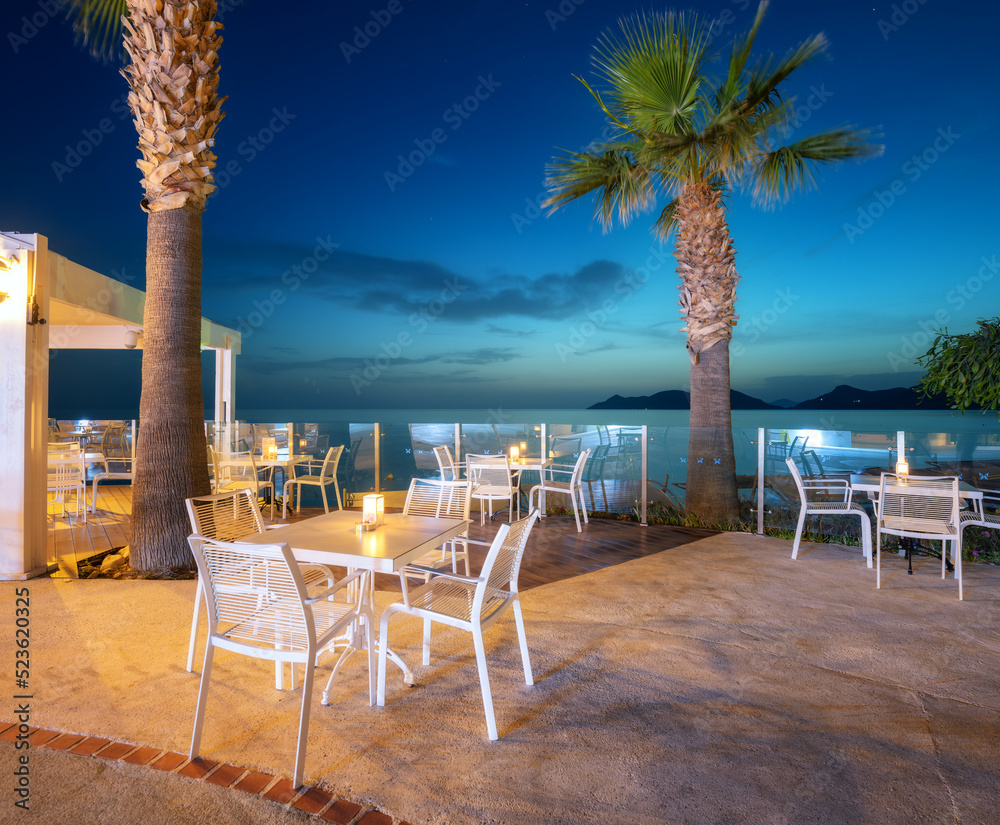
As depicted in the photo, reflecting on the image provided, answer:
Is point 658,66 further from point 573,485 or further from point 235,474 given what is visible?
point 235,474

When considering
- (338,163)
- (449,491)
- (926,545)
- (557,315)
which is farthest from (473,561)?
(557,315)

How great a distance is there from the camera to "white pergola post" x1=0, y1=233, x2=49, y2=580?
14.2 feet

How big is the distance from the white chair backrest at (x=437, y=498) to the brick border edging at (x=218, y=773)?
6.66 ft

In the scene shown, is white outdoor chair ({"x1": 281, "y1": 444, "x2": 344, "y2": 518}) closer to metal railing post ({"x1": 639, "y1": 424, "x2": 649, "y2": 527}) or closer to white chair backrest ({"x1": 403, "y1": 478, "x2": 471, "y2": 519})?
white chair backrest ({"x1": 403, "y1": 478, "x2": 471, "y2": 519})

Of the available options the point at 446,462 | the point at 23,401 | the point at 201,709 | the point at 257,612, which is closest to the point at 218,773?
the point at 201,709

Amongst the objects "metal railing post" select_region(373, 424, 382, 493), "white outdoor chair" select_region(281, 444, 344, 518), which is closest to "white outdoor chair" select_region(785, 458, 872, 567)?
"white outdoor chair" select_region(281, 444, 344, 518)

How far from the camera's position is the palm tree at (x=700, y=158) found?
19.4ft

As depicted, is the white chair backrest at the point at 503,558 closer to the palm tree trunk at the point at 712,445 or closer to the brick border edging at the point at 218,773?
the brick border edging at the point at 218,773

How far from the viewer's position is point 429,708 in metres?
2.40

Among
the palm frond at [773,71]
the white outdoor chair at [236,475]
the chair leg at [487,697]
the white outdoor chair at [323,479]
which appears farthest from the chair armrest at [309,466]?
the palm frond at [773,71]

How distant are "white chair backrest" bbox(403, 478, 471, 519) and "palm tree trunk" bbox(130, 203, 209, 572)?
219 centimetres

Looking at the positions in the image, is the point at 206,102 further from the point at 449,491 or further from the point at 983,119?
the point at 983,119

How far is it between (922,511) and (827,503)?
934mm

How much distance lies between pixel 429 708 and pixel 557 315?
1744cm
